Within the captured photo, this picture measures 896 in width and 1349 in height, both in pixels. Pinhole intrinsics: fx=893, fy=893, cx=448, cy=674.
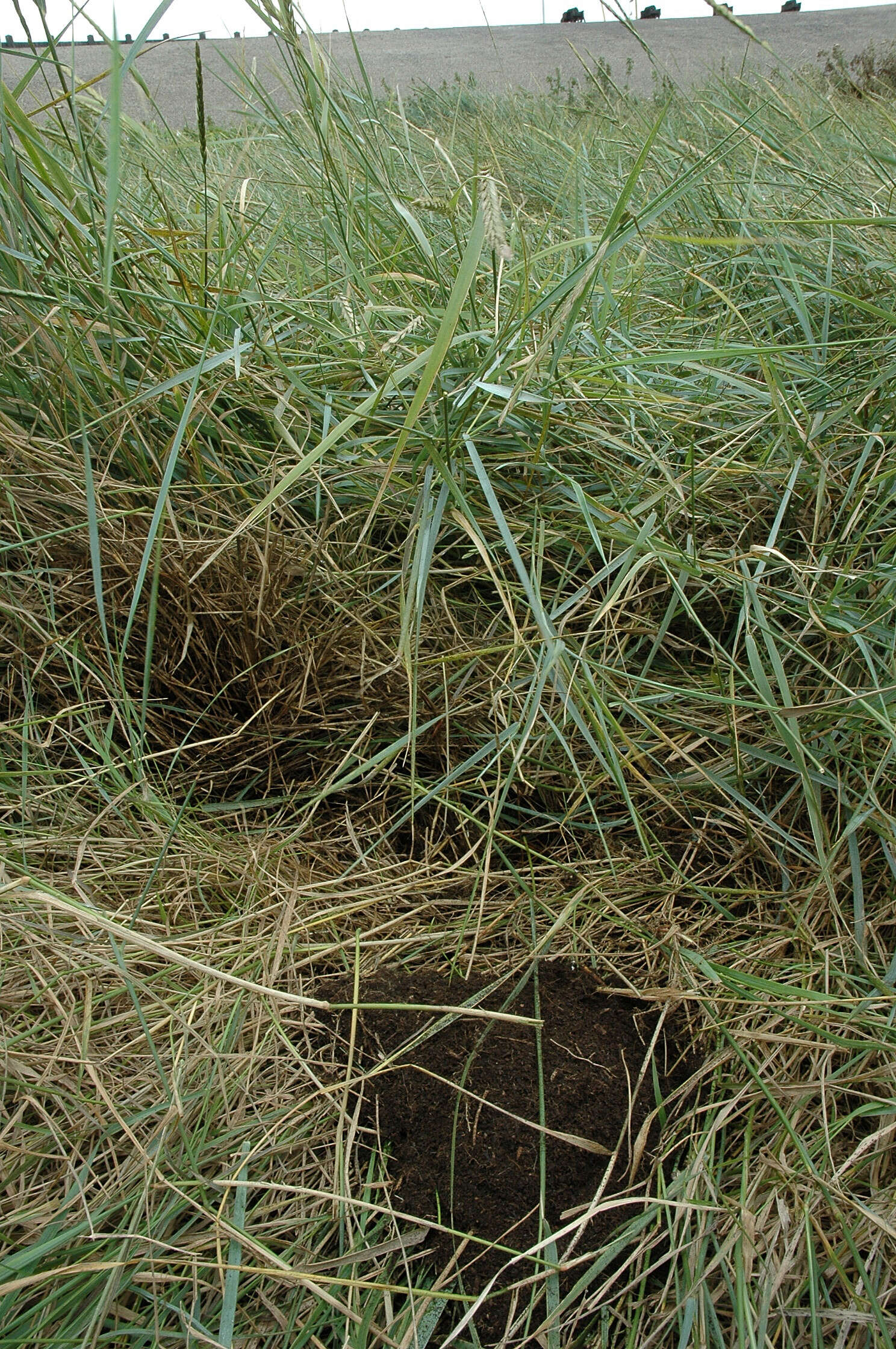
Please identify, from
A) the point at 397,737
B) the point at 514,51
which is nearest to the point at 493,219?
the point at 397,737

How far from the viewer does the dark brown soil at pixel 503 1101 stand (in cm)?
74

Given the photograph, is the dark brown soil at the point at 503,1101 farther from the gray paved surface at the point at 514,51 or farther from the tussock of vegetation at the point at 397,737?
the gray paved surface at the point at 514,51

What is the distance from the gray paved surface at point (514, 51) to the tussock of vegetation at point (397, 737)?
13.9 ft

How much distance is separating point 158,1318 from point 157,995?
259 mm

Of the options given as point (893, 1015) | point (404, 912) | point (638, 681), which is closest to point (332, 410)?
point (638, 681)

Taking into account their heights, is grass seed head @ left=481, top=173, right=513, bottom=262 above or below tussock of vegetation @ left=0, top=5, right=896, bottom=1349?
above

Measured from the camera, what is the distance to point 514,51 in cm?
606

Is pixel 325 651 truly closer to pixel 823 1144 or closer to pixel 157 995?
pixel 157 995

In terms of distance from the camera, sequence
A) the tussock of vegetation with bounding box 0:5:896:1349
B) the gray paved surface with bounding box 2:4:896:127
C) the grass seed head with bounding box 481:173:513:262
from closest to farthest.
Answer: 1. the tussock of vegetation with bounding box 0:5:896:1349
2. the grass seed head with bounding box 481:173:513:262
3. the gray paved surface with bounding box 2:4:896:127

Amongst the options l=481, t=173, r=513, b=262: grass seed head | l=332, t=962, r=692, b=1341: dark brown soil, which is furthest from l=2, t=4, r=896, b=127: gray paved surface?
l=332, t=962, r=692, b=1341: dark brown soil

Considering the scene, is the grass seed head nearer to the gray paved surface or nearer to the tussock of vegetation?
the tussock of vegetation

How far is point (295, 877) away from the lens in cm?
98

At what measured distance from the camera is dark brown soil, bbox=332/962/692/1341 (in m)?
0.74

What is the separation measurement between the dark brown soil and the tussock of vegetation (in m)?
0.03
